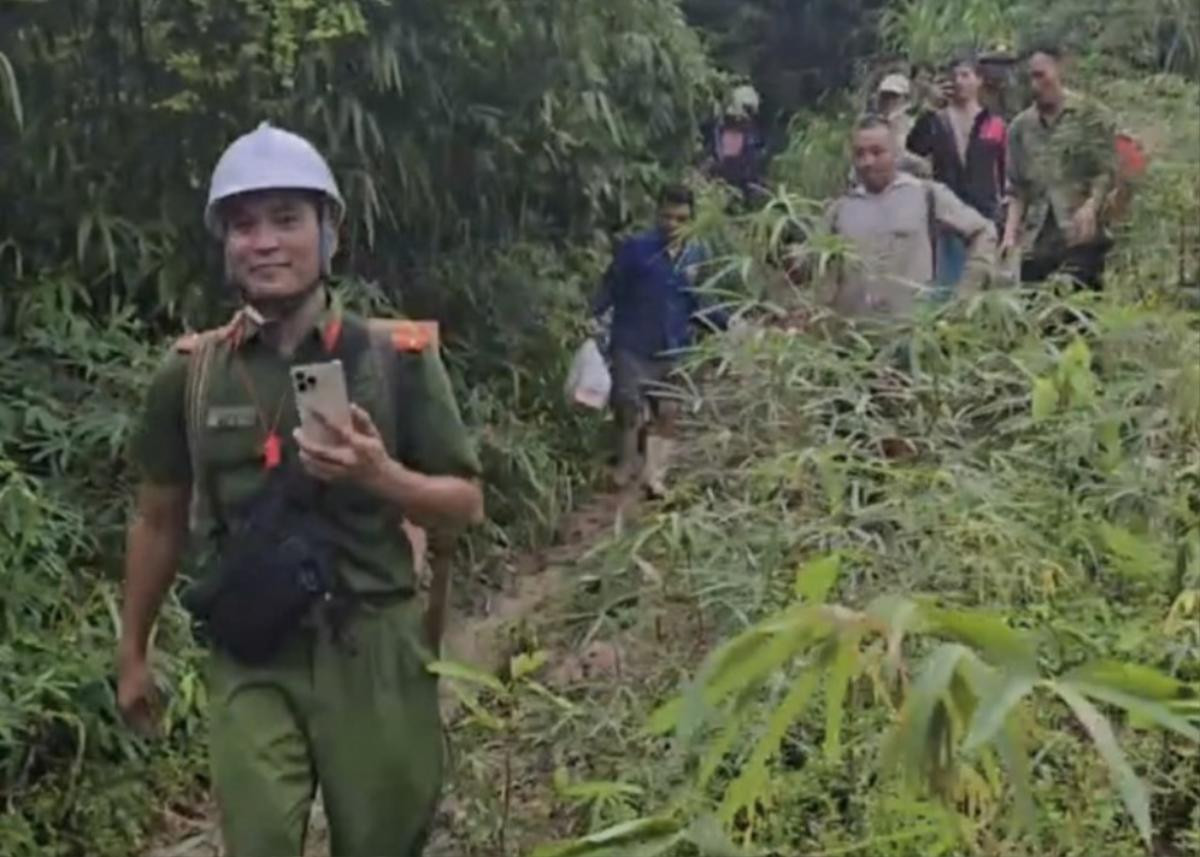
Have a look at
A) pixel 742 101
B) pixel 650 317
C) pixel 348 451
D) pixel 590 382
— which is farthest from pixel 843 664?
pixel 742 101

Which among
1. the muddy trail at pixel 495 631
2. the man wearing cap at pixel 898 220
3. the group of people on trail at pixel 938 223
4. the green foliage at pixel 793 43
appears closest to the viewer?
the muddy trail at pixel 495 631

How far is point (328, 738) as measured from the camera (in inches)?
144

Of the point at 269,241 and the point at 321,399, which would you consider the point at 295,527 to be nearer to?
the point at 321,399

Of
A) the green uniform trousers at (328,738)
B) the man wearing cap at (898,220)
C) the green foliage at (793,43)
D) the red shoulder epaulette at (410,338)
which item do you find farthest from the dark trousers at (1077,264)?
the green foliage at (793,43)

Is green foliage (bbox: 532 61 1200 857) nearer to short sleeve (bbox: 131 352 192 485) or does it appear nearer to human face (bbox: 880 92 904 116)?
short sleeve (bbox: 131 352 192 485)

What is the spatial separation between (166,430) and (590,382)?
469cm

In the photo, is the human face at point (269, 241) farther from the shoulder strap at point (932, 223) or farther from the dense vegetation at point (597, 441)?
the shoulder strap at point (932, 223)

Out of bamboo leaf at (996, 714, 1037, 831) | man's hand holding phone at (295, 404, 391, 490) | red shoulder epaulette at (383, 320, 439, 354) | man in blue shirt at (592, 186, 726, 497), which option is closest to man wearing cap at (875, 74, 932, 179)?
man in blue shirt at (592, 186, 726, 497)

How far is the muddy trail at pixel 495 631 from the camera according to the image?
507 centimetres

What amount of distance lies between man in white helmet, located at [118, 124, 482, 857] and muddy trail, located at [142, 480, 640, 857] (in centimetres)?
45

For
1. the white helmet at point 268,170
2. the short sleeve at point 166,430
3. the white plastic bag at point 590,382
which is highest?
the white helmet at point 268,170

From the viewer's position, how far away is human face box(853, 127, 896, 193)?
23.4 feet

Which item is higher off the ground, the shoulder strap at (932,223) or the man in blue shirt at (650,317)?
the shoulder strap at (932,223)

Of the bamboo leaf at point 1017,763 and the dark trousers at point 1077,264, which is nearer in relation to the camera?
the bamboo leaf at point 1017,763
